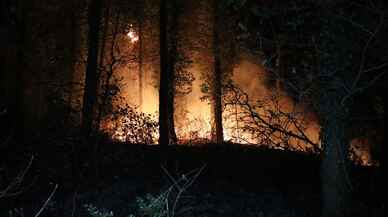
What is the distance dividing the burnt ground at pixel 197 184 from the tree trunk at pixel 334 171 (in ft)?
3.19

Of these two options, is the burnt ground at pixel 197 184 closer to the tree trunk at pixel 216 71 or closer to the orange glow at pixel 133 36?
the tree trunk at pixel 216 71

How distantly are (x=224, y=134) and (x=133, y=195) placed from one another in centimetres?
1588

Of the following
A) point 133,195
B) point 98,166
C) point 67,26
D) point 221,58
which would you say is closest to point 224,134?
point 221,58

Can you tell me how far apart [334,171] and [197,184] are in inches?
134

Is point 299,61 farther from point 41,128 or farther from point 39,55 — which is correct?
point 39,55

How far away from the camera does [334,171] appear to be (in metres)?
7.89

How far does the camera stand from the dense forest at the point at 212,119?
748cm

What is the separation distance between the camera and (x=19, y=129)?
16.4m

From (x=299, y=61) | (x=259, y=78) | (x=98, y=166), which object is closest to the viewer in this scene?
(x=299, y=61)

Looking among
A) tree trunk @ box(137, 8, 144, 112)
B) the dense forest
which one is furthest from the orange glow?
tree trunk @ box(137, 8, 144, 112)

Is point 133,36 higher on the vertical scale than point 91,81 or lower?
higher

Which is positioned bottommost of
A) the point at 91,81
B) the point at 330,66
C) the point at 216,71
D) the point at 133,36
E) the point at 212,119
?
the point at 330,66

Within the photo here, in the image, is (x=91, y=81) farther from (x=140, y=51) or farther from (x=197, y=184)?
(x=140, y=51)

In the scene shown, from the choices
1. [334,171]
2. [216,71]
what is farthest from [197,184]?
[216,71]
